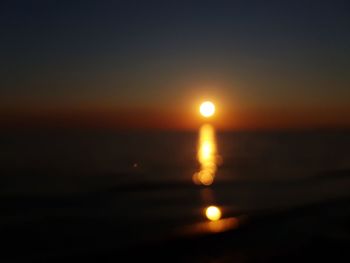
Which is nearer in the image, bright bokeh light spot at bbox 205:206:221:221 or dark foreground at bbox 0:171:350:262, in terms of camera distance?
dark foreground at bbox 0:171:350:262

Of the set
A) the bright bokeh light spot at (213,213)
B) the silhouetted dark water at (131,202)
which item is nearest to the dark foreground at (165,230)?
the silhouetted dark water at (131,202)

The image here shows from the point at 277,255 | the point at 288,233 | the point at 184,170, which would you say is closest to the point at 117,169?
the point at 184,170

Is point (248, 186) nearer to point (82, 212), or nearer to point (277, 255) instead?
point (82, 212)

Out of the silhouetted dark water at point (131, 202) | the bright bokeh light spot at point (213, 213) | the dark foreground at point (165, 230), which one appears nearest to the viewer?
the dark foreground at point (165, 230)

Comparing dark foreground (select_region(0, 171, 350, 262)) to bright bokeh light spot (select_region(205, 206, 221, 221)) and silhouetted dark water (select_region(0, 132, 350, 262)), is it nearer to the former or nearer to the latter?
silhouetted dark water (select_region(0, 132, 350, 262))

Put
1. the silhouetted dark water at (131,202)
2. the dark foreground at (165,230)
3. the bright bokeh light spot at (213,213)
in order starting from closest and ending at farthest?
the dark foreground at (165,230), the silhouetted dark water at (131,202), the bright bokeh light spot at (213,213)

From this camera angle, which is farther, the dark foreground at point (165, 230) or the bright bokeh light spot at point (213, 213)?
the bright bokeh light spot at point (213, 213)

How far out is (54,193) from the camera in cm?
2814

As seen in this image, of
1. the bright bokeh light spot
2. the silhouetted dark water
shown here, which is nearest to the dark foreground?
the silhouetted dark water

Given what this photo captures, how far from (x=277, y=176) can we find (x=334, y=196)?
11384mm

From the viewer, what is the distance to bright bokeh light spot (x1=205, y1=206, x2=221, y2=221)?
21.9 m

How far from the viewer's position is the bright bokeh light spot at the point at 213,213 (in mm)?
21922

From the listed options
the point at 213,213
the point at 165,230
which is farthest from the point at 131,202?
the point at 165,230

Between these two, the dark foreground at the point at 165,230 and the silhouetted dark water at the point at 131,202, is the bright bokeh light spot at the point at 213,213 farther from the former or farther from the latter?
the dark foreground at the point at 165,230
